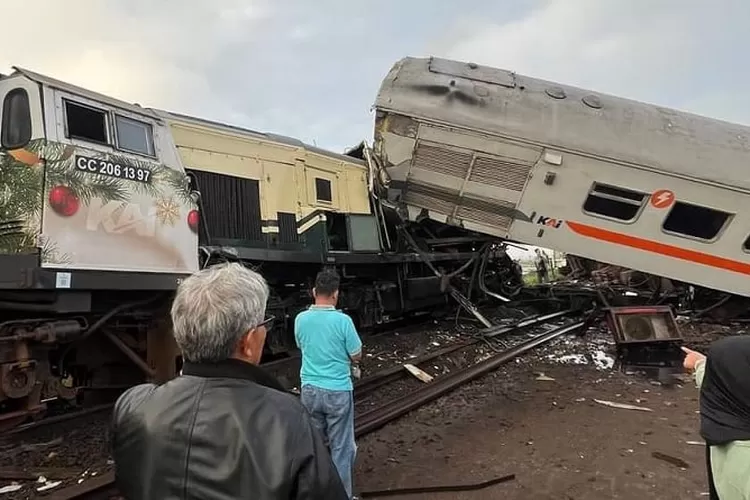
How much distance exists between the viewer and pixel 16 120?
5.20 meters

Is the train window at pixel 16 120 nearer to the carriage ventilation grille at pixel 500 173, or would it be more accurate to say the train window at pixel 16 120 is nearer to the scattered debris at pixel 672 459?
the carriage ventilation grille at pixel 500 173

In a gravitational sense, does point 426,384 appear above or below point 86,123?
below

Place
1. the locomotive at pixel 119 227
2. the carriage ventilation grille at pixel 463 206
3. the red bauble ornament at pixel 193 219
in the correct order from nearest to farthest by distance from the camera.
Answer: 1. the locomotive at pixel 119 227
2. the red bauble ornament at pixel 193 219
3. the carriage ventilation grille at pixel 463 206

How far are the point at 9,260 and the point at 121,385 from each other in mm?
1963

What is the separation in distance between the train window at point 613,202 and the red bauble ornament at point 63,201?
19.7ft

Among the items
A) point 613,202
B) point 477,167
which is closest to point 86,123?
point 477,167

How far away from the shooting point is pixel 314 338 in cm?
393

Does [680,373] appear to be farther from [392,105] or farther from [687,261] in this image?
[392,105]

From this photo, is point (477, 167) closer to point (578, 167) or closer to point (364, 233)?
point (578, 167)

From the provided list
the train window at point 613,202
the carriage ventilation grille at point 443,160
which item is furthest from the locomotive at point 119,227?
the train window at point 613,202

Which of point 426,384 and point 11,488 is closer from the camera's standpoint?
point 11,488

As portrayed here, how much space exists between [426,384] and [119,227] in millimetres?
4191

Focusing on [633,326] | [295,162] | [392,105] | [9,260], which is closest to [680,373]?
[633,326]

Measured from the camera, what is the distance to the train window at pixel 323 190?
8.84 m
